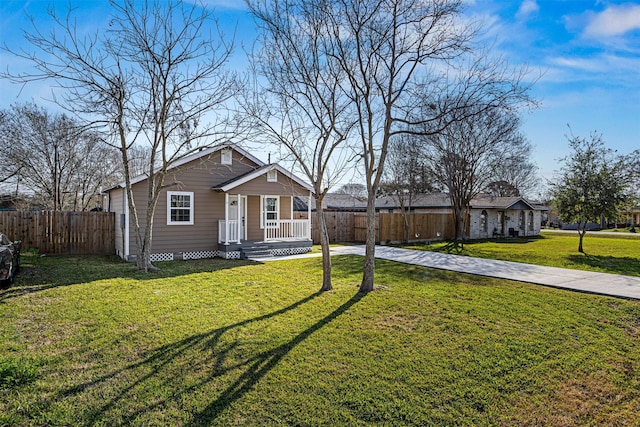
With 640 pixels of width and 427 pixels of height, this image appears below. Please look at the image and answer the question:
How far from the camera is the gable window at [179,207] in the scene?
43.2 feet

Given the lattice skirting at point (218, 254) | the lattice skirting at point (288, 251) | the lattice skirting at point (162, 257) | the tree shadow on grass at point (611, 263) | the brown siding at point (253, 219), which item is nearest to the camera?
the tree shadow on grass at point (611, 263)

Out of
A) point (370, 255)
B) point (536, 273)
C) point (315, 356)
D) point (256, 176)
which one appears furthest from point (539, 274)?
point (256, 176)

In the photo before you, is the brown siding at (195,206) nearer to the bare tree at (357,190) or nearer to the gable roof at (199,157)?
the gable roof at (199,157)

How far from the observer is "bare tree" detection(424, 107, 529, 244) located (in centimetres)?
2017

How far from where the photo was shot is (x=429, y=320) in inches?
234

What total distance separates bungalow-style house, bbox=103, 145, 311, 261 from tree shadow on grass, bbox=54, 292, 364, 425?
26.5 feet

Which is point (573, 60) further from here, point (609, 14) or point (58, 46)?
point (58, 46)

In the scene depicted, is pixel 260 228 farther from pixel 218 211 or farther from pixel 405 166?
pixel 405 166

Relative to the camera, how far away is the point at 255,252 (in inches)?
549

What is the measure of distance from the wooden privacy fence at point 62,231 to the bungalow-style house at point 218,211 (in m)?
0.66

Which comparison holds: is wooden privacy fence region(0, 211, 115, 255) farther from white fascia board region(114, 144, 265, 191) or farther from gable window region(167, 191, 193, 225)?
gable window region(167, 191, 193, 225)

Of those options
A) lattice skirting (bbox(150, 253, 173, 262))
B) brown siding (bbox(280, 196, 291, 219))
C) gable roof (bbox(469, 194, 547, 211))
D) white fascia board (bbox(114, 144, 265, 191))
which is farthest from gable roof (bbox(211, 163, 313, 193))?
gable roof (bbox(469, 194, 547, 211))

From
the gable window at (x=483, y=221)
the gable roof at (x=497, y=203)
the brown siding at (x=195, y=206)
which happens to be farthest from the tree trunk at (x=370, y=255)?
the gable window at (x=483, y=221)

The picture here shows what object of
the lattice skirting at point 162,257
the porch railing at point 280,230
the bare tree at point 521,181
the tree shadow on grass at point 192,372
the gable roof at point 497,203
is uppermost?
the bare tree at point 521,181
